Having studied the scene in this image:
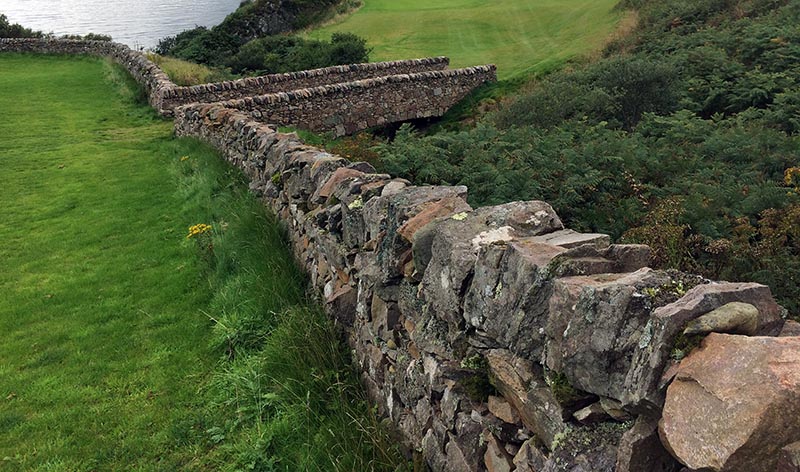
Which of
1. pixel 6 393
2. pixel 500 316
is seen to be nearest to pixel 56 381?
pixel 6 393

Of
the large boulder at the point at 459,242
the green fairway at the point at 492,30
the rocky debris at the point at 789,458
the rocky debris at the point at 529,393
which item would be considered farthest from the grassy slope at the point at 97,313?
the green fairway at the point at 492,30

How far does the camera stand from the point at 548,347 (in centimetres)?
279

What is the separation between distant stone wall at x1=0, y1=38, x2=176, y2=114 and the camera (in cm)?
2153

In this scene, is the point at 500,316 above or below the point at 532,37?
above

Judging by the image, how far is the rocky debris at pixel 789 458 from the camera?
6.11ft

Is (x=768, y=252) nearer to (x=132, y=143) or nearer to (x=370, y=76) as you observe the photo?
(x=132, y=143)

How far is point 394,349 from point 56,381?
13.2 ft

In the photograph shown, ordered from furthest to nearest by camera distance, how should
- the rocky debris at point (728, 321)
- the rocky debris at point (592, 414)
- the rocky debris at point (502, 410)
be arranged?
the rocky debris at point (502, 410)
the rocky debris at point (592, 414)
the rocky debris at point (728, 321)

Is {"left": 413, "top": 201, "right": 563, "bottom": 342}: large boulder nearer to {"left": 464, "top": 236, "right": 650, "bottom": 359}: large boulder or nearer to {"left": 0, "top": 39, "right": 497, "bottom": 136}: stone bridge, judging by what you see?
{"left": 464, "top": 236, "right": 650, "bottom": 359}: large boulder

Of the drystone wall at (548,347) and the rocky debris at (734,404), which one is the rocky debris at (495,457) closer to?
the drystone wall at (548,347)

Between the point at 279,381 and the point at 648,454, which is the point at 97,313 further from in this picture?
the point at 648,454

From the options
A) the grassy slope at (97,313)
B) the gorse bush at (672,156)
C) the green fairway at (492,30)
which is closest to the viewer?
the grassy slope at (97,313)

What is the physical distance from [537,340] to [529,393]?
0.90ft

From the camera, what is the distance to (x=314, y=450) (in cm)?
426
